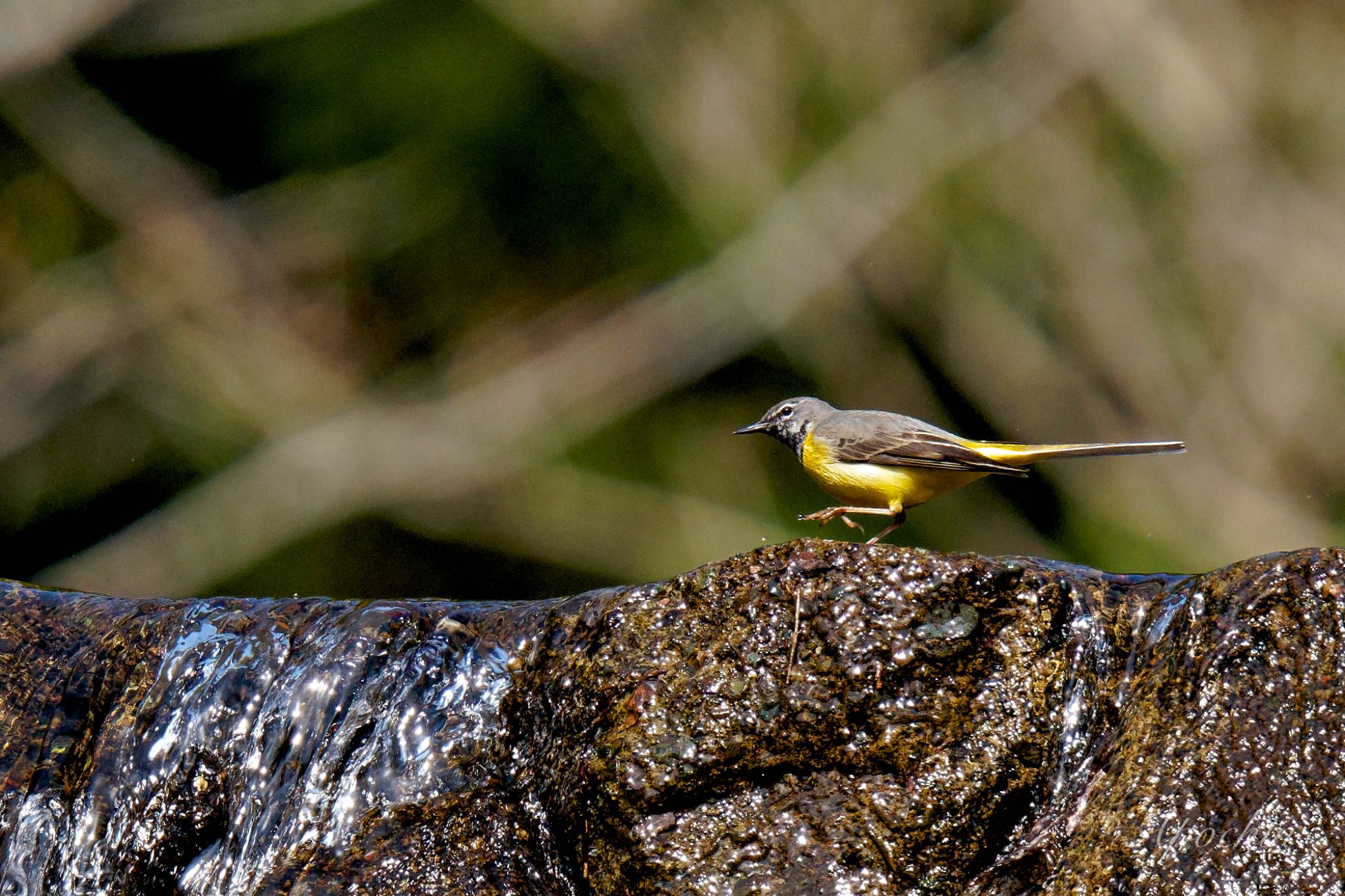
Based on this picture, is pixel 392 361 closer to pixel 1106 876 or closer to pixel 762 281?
pixel 762 281

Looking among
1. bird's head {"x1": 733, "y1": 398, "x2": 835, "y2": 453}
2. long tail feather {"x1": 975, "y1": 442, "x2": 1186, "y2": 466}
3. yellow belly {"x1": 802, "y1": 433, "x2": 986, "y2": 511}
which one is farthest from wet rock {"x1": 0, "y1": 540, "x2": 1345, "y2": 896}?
bird's head {"x1": 733, "y1": 398, "x2": 835, "y2": 453}

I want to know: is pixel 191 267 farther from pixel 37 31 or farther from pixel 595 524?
pixel 595 524

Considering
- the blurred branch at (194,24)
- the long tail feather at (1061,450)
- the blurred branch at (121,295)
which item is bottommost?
the long tail feather at (1061,450)

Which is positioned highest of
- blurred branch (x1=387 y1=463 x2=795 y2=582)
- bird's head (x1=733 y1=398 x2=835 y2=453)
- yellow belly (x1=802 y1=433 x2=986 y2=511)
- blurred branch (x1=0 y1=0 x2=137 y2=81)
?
blurred branch (x1=0 y1=0 x2=137 y2=81)

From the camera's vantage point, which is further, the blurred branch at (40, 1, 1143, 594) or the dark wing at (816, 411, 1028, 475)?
the blurred branch at (40, 1, 1143, 594)

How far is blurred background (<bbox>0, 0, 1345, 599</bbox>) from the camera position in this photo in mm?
12312

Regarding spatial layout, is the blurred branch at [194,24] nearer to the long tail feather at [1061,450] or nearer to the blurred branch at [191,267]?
the blurred branch at [191,267]

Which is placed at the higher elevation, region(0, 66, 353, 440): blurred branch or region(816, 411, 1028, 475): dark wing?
region(0, 66, 353, 440): blurred branch

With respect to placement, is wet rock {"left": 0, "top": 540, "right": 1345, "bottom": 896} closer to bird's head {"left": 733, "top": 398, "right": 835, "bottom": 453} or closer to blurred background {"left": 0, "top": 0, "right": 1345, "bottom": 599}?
bird's head {"left": 733, "top": 398, "right": 835, "bottom": 453}

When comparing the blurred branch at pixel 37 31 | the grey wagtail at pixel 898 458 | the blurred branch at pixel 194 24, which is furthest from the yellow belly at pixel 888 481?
the blurred branch at pixel 194 24

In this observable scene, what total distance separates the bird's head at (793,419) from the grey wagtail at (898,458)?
0.29m

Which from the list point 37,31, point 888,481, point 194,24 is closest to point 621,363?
point 194,24

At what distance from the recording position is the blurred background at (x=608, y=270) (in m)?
12.3

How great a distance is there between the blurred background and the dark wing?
238 inches
